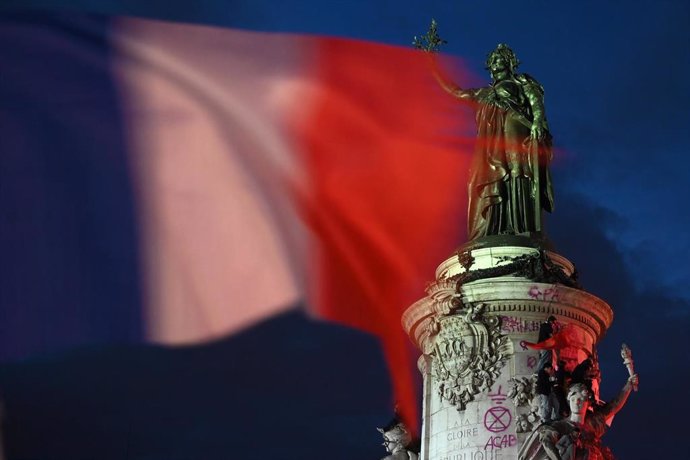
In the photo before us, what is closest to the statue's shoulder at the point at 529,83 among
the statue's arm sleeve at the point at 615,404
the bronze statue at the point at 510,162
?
the bronze statue at the point at 510,162

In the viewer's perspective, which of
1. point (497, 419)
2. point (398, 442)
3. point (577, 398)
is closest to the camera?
point (577, 398)

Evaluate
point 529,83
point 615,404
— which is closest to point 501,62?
point 529,83

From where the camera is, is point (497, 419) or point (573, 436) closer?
point (573, 436)

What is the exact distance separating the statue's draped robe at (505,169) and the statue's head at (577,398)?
5.04 m

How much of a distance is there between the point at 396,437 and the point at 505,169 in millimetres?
6663

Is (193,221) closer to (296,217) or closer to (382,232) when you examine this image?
(296,217)

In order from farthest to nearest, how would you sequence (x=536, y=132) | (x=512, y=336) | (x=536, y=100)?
(x=536, y=100) < (x=536, y=132) < (x=512, y=336)

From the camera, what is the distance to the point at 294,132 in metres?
36.7

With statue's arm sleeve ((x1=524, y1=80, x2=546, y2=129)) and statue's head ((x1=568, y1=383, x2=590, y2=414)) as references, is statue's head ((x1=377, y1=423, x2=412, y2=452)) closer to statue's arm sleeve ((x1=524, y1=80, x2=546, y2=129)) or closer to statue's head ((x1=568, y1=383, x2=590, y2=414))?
statue's head ((x1=568, y1=383, x2=590, y2=414))

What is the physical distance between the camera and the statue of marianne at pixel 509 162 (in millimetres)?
29219

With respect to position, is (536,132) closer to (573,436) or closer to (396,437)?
(396,437)

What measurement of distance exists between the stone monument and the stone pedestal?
0.07 feet

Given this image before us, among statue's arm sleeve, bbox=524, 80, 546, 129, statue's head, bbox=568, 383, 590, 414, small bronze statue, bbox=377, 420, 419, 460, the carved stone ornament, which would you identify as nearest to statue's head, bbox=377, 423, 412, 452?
small bronze statue, bbox=377, 420, 419, 460

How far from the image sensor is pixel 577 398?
25016 mm
